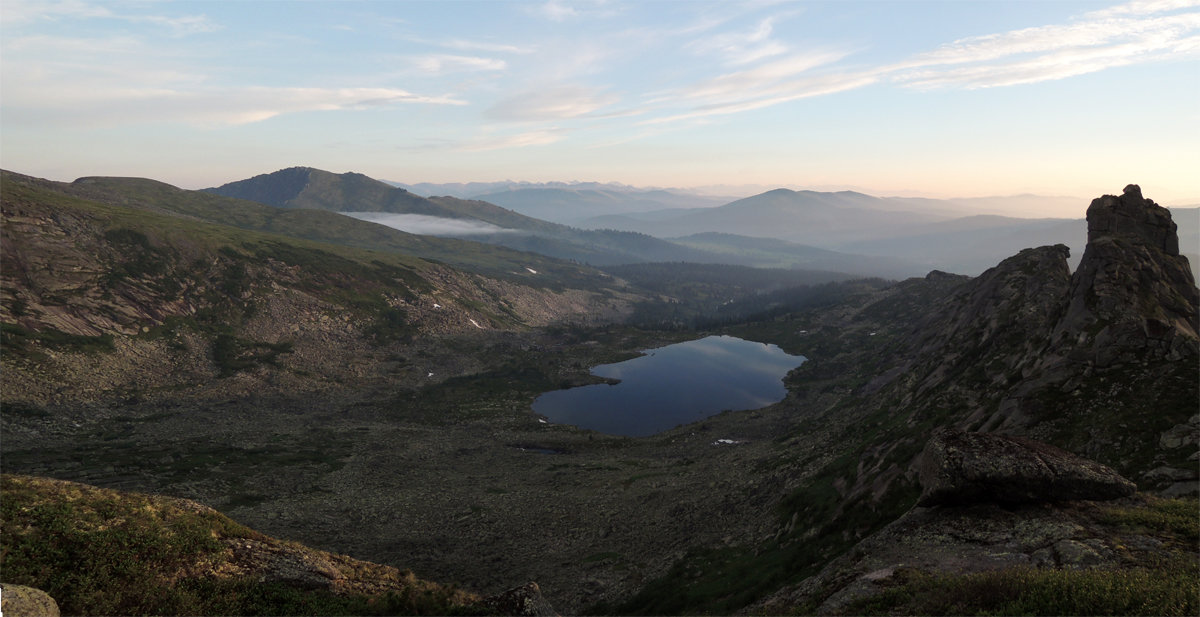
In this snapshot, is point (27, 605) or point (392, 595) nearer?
point (27, 605)

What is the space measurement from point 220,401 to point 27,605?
135410 mm

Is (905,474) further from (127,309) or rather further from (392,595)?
(127,309)

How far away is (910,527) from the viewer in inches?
1057

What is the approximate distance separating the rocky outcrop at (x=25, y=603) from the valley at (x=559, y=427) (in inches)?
1119

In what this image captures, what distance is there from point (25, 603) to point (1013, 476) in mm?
38208

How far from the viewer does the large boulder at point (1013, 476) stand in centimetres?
2431

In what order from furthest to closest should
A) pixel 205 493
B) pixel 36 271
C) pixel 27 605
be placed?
pixel 36 271 < pixel 205 493 < pixel 27 605

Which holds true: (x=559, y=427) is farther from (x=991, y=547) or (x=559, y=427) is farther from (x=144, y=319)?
(x=144, y=319)

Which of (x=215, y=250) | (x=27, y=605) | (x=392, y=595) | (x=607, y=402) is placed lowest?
(x=607, y=402)

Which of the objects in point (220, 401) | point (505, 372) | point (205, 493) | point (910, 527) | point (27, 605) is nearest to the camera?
point (27, 605)

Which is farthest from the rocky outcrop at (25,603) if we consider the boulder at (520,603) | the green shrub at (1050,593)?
the green shrub at (1050,593)

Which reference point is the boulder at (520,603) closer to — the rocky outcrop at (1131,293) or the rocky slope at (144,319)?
the rocky outcrop at (1131,293)

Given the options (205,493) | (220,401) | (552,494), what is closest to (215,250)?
(220,401)

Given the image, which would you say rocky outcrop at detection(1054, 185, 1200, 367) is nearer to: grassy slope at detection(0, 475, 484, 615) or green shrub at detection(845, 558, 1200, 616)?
green shrub at detection(845, 558, 1200, 616)
